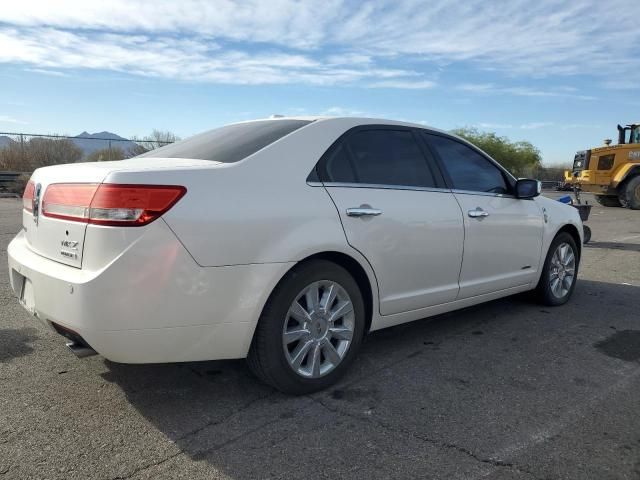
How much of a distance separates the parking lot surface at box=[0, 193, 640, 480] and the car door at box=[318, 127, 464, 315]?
53cm

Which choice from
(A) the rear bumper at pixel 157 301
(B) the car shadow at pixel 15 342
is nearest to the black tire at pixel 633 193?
(A) the rear bumper at pixel 157 301

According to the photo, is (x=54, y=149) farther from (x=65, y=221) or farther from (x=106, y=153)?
(x=65, y=221)

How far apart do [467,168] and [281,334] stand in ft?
7.44

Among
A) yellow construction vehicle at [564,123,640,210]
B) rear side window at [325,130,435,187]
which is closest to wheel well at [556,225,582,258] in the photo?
rear side window at [325,130,435,187]

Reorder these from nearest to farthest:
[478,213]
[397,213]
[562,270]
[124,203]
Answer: [124,203]
[397,213]
[478,213]
[562,270]

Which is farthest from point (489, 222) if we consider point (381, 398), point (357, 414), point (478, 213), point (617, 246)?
point (617, 246)

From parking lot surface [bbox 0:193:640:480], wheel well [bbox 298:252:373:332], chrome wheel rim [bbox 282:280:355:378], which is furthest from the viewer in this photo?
wheel well [bbox 298:252:373:332]

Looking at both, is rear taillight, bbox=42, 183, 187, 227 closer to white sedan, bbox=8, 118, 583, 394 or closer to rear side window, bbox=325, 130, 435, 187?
white sedan, bbox=8, 118, 583, 394

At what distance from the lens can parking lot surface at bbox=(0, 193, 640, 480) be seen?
2.54 m

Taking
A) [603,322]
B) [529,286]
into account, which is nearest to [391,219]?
[529,286]

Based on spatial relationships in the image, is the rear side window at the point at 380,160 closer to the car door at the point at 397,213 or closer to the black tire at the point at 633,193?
the car door at the point at 397,213

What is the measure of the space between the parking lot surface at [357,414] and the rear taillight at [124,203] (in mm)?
1061

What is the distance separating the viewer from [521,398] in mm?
3289

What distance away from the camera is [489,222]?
4465 millimetres
